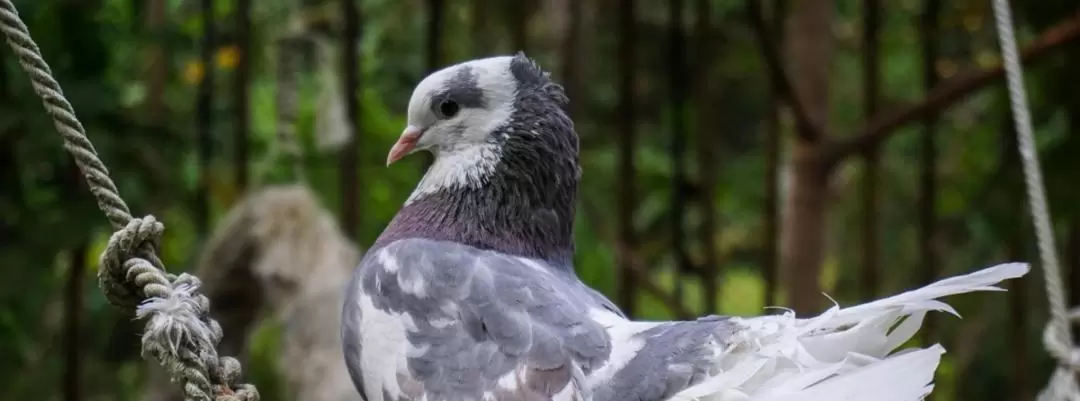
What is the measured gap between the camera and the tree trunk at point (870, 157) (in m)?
1.59

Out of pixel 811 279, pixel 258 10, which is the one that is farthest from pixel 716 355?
pixel 258 10

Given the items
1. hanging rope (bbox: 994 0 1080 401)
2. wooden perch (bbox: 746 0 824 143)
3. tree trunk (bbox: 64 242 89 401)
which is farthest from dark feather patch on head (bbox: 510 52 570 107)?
tree trunk (bbox: 64 242 89 401)

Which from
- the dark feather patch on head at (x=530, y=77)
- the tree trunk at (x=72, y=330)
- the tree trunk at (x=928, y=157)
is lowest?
the tree trunk at (x=72, y=330)

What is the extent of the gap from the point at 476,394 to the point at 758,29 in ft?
2.55

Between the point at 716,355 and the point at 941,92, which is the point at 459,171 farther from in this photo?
the point at 941,92

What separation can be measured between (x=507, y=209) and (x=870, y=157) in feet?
2.98

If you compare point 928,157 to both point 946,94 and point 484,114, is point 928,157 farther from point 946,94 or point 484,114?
point 484,114

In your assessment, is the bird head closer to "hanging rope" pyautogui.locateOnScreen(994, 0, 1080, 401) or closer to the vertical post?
"hanging rope" pyautogui.locateOnScreen(994, 0, 1080, 401)

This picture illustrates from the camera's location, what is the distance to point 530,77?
2.62 feet

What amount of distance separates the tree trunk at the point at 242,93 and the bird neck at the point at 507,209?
0.80 meters

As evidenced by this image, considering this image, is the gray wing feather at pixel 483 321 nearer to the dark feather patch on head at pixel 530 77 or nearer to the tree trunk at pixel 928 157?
the dark feather patch on head at pixel 530 77

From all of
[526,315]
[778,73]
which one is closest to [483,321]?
[526,315]

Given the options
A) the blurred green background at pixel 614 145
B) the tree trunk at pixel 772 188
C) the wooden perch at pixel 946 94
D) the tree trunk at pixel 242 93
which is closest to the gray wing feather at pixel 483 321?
the blurred green background at pixel 614 145

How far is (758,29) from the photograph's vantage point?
1325mm
